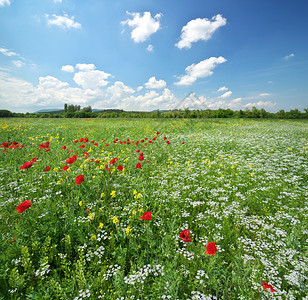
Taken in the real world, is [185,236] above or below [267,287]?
above

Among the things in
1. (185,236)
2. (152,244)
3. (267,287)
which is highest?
(185,236)

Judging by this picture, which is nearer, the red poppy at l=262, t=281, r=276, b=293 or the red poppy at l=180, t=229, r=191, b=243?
the red poppy at l=262, t=281, r=276, b=293

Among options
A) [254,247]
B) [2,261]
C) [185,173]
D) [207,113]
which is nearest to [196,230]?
[254,247]

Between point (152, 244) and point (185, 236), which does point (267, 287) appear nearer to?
point (185, 236)

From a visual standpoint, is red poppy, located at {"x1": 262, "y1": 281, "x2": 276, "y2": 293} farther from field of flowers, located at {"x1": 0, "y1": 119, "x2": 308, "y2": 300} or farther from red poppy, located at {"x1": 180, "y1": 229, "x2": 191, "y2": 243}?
red poppy, located at {"x1": 180, "y1": 229, "x2": 191, "y2": 243}

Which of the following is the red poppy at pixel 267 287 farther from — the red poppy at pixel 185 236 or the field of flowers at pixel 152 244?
the red poppy at pixel 185 236

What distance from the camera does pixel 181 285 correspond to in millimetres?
1778

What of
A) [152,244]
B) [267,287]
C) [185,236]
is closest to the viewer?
[267,287]

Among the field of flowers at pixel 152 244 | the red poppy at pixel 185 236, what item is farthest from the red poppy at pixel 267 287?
the red poppy at pixel 185 236

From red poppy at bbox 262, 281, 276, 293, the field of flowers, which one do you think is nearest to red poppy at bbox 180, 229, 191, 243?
the field of flowers

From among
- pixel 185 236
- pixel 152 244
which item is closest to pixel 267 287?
pixel 185 236

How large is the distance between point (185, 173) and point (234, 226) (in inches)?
83.7

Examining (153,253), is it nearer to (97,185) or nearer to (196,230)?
(196,230)

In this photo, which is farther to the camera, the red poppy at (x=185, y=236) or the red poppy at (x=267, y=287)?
the red poppy at (x=185, y=236)
